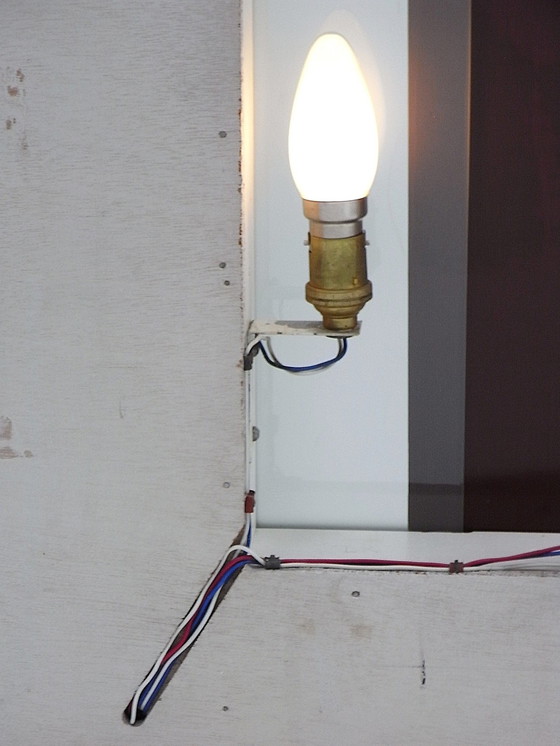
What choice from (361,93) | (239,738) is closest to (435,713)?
(239,738)

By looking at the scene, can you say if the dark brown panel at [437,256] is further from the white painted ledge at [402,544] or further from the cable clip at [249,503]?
the cable clip at [249,503]

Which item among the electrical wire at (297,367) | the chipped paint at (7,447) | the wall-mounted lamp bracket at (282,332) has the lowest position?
the chipped paint at (7,447)

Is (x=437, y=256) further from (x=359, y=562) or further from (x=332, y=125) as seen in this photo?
(x=359, y=562)

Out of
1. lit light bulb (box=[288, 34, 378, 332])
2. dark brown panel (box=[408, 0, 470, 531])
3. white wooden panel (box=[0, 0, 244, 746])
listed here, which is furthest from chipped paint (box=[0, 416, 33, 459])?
dark brown panel (box=[408, 0, 470, 531])

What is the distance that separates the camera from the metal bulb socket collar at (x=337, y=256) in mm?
1066

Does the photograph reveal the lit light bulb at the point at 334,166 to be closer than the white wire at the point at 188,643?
Yes

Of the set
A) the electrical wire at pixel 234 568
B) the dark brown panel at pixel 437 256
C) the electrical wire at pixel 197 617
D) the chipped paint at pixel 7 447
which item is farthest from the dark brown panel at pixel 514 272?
the chipped paint at pixel 7 447

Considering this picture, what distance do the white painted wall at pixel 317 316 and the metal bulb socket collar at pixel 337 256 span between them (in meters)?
0.17

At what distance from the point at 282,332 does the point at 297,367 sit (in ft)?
0.43

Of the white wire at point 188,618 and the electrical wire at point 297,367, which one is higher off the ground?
the electrical wire at point 297,367

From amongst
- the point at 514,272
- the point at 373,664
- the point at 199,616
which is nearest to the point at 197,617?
the point at 199,616

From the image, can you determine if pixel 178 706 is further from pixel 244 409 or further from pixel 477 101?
pixel 477 101

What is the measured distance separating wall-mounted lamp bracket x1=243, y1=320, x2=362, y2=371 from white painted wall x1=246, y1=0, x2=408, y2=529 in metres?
0.10

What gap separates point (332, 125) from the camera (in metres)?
1.03
